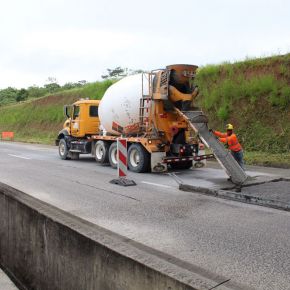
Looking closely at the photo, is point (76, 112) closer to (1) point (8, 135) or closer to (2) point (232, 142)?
(2) point (232, 142)

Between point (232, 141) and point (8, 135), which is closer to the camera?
point (232, 141)

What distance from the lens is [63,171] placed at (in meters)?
14.3

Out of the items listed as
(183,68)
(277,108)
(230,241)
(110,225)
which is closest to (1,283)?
(110,225)

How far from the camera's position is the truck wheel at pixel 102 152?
1577 cm

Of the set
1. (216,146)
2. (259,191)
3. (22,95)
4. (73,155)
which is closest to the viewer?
(259,191)

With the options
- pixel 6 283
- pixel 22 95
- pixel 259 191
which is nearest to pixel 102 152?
pixel 259 191

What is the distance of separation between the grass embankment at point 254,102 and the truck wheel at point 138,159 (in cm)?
425

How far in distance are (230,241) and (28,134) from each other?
134ft

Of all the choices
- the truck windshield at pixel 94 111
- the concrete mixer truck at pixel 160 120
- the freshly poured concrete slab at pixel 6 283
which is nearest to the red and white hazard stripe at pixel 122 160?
the concrete mixer truck at pixel 160 120

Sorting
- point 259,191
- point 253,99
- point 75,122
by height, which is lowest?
point 259,191

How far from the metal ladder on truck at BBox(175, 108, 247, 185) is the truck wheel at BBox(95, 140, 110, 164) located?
11.8 feet

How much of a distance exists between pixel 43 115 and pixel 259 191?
3778 centimetres

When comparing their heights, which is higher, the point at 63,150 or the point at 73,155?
the point at 63,150

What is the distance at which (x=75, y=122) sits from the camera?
17.9 meters
